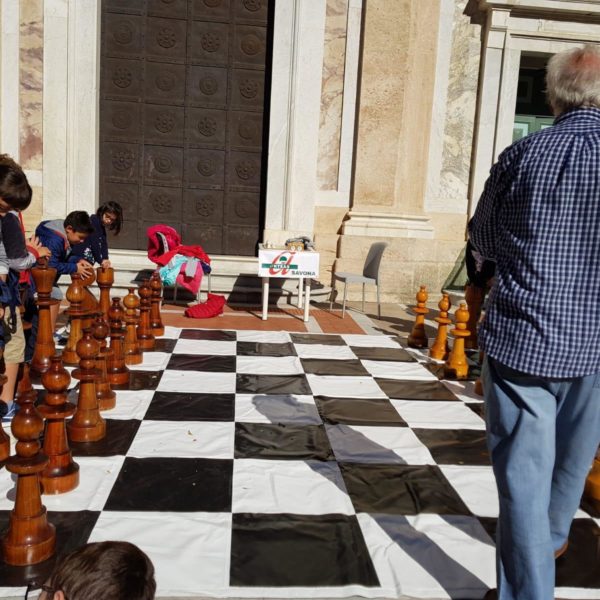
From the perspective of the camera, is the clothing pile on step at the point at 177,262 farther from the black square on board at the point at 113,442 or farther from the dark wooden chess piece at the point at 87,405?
the dark wooden chess piece at the point at 87,405

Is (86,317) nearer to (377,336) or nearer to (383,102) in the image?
(377,336)

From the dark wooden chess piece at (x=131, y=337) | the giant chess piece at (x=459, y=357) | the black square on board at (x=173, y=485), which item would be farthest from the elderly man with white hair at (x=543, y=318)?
the dark wooden chess piece at (x=131, y=337)

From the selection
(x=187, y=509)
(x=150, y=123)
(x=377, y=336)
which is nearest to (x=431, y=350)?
(x=377, y=336)

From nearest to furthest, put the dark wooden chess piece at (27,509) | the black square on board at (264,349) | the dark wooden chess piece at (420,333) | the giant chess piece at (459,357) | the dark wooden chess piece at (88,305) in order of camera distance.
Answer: the dark wooden chess piece at (27,509)
the dark wooden chess piece at (88,305)
the giant chess piece at (459,357)
the black square on board at (264,349)
the dark wooden chess piece at (420,333)

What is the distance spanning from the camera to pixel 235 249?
7898mm

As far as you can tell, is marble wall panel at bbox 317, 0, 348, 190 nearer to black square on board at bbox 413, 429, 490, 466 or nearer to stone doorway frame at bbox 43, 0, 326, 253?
stone doorway frame at bbox 43, 0, 326, 253

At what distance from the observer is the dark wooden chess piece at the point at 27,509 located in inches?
72.0

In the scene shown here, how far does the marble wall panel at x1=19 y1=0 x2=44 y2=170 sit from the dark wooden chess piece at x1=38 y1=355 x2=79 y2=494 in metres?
5.69

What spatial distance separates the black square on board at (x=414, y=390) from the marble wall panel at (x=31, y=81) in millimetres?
5219

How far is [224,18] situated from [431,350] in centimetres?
492

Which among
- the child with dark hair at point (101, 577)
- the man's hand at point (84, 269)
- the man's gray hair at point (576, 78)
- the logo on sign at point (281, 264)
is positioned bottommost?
the logo on sign at point (281, 264)

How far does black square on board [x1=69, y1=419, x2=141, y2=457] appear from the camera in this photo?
2634 millimetres

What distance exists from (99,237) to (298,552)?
11.8 ft

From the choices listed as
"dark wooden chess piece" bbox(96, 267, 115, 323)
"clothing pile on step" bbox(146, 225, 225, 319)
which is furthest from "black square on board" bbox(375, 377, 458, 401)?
"clothing pile on step" bbox(146, 225, 225, 319)
